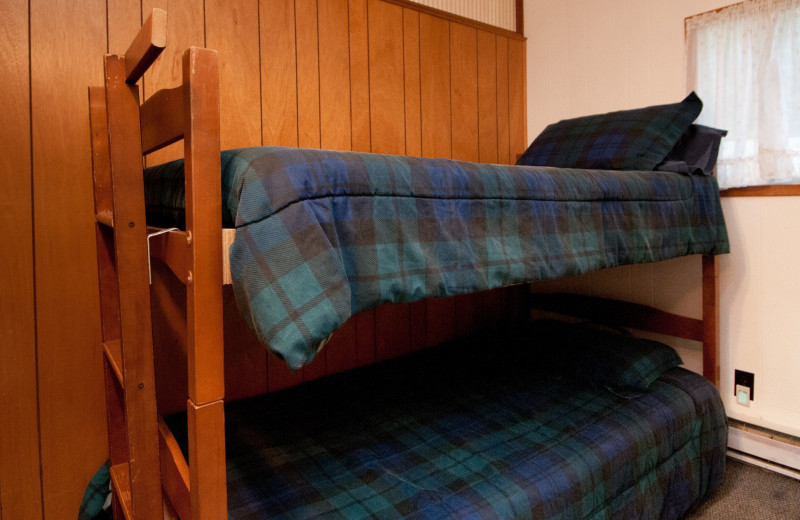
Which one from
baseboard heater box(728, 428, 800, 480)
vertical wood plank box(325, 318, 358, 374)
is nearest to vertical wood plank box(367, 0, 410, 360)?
vertical wood plank box(325, 318, 358, 374)

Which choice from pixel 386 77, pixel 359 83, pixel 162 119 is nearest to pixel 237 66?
pixel 359 83

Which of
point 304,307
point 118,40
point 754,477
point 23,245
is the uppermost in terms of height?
point 118,40

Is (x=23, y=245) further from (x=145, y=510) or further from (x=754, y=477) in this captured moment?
(x=754, y=477)

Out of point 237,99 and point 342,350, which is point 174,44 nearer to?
point 237,99

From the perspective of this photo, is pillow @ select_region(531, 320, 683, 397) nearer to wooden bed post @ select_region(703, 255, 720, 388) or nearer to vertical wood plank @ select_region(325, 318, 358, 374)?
wooden bed post @ select_region(703, 255, 720, 388)

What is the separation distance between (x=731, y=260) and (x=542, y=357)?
80 cm

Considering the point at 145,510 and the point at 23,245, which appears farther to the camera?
the point at 23,245

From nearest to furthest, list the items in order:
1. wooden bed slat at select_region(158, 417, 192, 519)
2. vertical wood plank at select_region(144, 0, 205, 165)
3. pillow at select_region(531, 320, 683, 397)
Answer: wooden bed slat at select_region(158, 417, 192, 519) < vertical wood plank at select_region(144, 0, 205, 165) < pillow at select_region(531, 320, 683, 397)

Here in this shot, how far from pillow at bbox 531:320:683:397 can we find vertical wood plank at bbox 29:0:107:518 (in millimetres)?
1515

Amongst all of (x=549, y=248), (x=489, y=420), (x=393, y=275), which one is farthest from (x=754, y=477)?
(x=393, y=275)

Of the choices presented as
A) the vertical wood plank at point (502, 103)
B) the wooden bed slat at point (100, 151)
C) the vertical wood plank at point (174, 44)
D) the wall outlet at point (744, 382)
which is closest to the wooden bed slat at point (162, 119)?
the wooden bed slat at point (100, 151)

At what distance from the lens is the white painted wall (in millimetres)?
1785

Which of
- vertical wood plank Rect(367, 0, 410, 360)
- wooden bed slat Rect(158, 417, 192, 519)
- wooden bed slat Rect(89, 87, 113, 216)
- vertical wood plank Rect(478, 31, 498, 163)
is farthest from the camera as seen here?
vertical wood plank Rect(478, 31, 498, 163)

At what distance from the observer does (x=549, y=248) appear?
3.84ft
